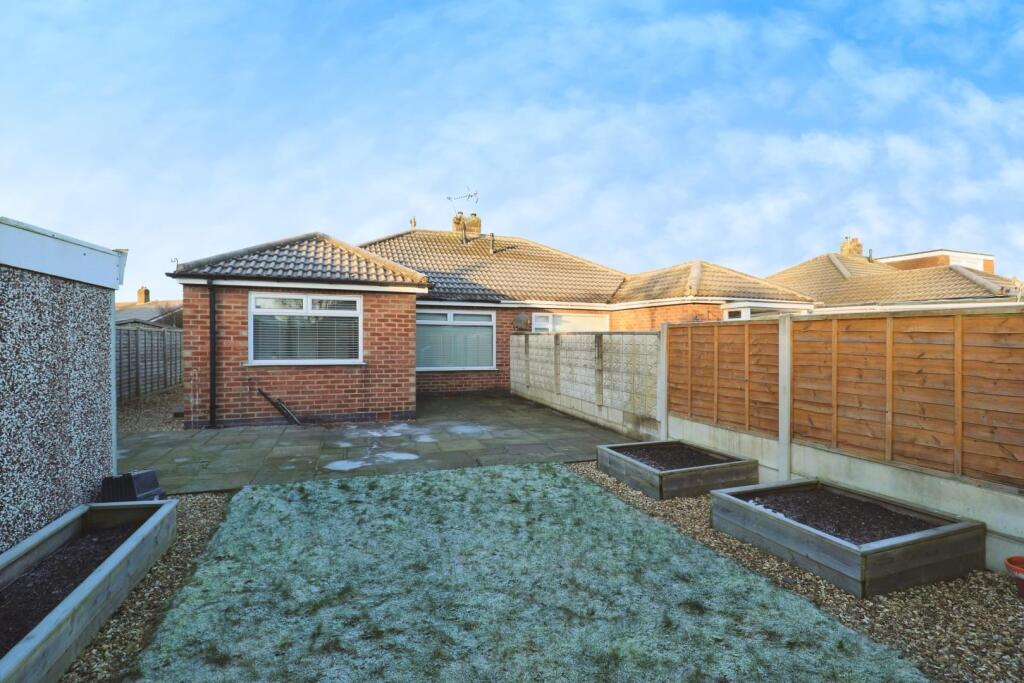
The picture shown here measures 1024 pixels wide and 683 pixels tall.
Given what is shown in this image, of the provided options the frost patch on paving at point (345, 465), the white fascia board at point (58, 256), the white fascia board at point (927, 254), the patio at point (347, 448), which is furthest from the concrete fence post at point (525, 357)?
the white fascia board at point (927, 254)

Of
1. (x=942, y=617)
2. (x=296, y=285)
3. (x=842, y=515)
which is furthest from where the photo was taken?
(x=296, y=285)

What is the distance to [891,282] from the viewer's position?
18.5m

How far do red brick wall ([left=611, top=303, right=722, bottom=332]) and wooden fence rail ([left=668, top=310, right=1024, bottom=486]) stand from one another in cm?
774

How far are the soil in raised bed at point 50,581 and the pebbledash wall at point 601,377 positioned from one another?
238 inches

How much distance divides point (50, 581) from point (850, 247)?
31.9m

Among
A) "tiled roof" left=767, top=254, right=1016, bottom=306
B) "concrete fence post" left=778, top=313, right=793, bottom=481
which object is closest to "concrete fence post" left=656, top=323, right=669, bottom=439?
"concrete fence post" left=778, top=313, right=793, bottom=481

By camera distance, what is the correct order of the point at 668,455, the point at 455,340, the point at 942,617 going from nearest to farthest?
the point at 942,617, the point at 668,455, the point at 455,340

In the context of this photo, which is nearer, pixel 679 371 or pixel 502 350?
pixel 679 371

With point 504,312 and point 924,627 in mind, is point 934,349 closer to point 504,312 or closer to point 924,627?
point 924,627

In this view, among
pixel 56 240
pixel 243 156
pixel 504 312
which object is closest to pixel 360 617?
pixel 56 240

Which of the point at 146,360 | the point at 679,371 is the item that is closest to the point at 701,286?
the point at 679,371

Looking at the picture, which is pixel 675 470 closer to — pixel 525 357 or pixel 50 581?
pixel 50 581

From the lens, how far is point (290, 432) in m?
7.83

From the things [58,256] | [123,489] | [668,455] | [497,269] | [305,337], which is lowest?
[668,455]
